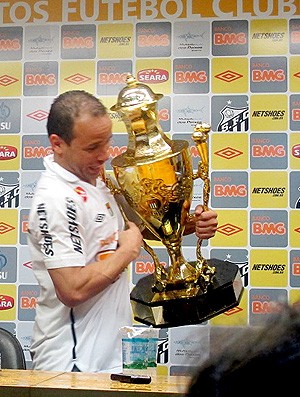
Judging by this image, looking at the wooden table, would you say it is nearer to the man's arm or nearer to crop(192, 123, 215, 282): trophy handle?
the man's arm

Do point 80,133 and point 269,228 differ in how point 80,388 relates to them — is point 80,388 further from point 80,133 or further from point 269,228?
point 269,228

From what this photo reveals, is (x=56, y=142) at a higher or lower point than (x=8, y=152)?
lower

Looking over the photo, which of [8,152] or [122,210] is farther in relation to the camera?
[8,152]

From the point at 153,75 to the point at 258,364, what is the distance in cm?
341

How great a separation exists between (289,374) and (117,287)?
1619 mm

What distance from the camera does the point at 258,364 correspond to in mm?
284

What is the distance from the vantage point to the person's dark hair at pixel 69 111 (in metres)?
1.90

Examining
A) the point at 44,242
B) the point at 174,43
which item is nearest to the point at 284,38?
the point at 174,43

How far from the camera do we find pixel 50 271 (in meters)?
1.80

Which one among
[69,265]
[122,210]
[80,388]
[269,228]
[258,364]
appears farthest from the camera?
[269,228]

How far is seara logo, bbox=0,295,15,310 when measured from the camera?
3.59m

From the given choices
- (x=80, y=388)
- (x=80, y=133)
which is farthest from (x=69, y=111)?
(x=80, y=388)

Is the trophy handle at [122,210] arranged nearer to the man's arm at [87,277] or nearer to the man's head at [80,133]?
the man's head at [80,133]

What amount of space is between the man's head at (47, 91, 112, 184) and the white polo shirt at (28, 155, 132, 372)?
0.12 feet
